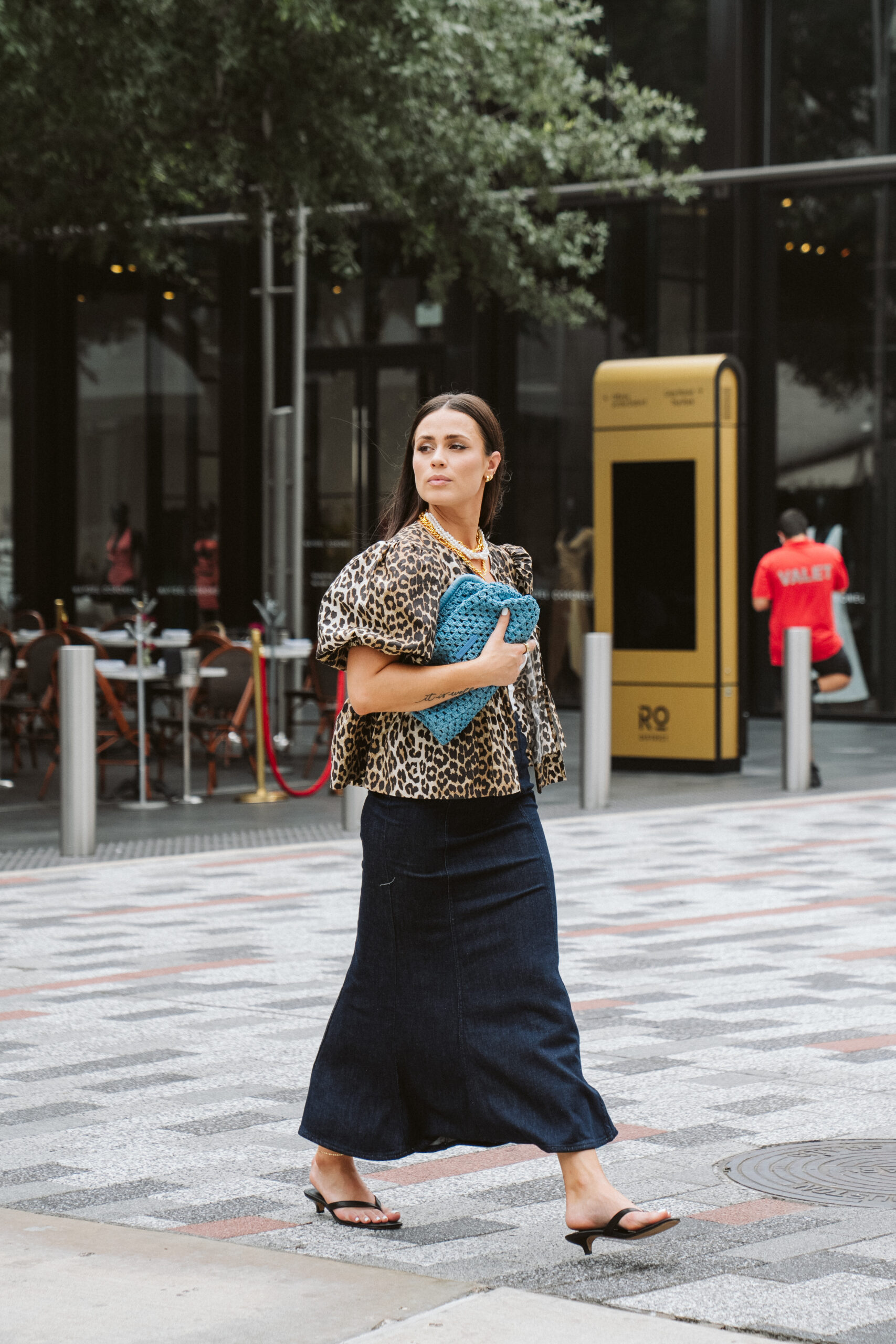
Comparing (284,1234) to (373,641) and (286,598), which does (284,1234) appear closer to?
(373,641)

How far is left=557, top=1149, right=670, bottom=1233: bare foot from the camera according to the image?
3807 millimetres

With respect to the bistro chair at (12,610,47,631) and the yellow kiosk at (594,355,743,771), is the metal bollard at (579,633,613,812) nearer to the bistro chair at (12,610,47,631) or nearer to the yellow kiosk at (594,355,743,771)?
the yellow kiosk at (594,355,743,771)

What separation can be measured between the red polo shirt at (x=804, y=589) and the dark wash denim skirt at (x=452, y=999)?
376 inches

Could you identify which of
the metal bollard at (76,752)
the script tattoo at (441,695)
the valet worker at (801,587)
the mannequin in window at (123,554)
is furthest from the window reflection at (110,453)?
the script tattoo at (441,695)

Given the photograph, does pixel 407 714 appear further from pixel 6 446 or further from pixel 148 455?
pixel 6 446

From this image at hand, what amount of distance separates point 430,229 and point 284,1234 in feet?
35.7

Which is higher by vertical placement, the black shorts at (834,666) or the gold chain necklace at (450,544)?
the gold chain necklace at (450,544)

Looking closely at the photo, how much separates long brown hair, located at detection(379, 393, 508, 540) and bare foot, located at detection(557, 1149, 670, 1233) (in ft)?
4.35

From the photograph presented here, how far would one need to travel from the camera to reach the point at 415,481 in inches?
164

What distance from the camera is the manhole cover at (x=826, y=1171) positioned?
424 centimetres

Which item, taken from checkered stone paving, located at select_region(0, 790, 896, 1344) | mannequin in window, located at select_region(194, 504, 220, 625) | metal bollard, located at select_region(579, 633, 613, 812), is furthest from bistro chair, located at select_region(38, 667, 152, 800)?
mannequin in window, located at select_region(194, 504, 220, 625)

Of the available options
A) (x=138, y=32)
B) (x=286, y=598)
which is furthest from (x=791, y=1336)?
(x=286, y=598)

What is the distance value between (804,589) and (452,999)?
992cm

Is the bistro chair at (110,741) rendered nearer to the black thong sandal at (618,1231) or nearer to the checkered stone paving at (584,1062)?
the checkered stone paving at (584,1062)
